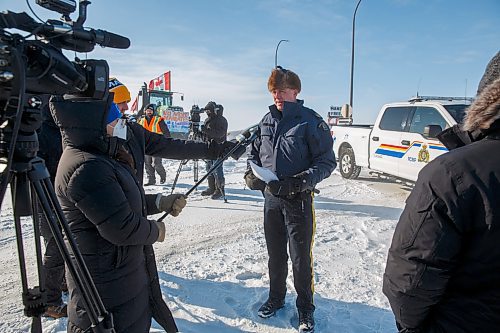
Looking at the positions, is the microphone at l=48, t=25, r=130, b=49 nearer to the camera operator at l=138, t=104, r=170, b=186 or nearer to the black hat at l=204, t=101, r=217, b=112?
the black hat at l=204, t=101, r=217, b=112

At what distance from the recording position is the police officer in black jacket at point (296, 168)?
278cm

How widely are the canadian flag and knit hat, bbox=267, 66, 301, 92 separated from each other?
22499 millimetres

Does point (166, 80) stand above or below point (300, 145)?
above

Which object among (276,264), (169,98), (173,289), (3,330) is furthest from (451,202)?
(169,98)

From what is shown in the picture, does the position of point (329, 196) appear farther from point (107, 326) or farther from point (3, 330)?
point (107, 326)

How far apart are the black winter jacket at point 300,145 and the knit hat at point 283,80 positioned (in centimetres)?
15

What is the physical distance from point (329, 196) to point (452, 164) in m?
6.79

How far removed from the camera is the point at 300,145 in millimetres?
2799

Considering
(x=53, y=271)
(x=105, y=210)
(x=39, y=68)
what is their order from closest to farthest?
1. (x=39, y=68)
2. (x=105, y=210)
3. (x=53, y=271)

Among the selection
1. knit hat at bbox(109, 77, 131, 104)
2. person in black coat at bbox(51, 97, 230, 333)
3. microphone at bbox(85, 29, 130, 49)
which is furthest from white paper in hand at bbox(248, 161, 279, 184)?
microphone at bbox(85, 29, 130, 49)

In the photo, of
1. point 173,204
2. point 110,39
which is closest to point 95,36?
point 110,39

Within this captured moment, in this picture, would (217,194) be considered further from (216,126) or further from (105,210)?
(105,210)

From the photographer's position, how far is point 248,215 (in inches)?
243

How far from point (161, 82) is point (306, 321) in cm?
2359
